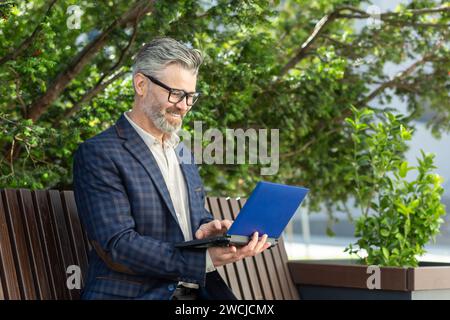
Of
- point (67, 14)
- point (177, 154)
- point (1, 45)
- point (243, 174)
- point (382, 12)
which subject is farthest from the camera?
point (382, 12)

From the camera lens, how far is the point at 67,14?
212 inches

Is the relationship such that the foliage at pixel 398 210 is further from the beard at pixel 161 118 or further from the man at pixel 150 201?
the beard at pixel 161 118

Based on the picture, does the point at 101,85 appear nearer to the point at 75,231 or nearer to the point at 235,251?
the point at 75,231

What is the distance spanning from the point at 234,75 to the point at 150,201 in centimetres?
273

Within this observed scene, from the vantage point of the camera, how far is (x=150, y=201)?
10.6 feet

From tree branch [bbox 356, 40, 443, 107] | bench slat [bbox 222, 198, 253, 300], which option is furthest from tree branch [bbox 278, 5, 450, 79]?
bench slat [bbox 222, 198, 253, 300]

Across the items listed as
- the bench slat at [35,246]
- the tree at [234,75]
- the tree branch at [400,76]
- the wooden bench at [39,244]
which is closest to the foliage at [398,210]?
the tree at [234,75]

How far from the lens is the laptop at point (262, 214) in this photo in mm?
3014

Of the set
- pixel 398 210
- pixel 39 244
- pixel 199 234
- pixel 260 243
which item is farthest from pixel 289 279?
pixel 39 244

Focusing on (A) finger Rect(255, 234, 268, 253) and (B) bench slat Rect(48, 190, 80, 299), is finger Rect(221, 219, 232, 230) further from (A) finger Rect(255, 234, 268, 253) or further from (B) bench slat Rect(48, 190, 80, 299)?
(B) bench slat Rect(48, 190, 80, 299)

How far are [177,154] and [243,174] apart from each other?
308 cm

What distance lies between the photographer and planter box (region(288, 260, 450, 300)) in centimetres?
428
